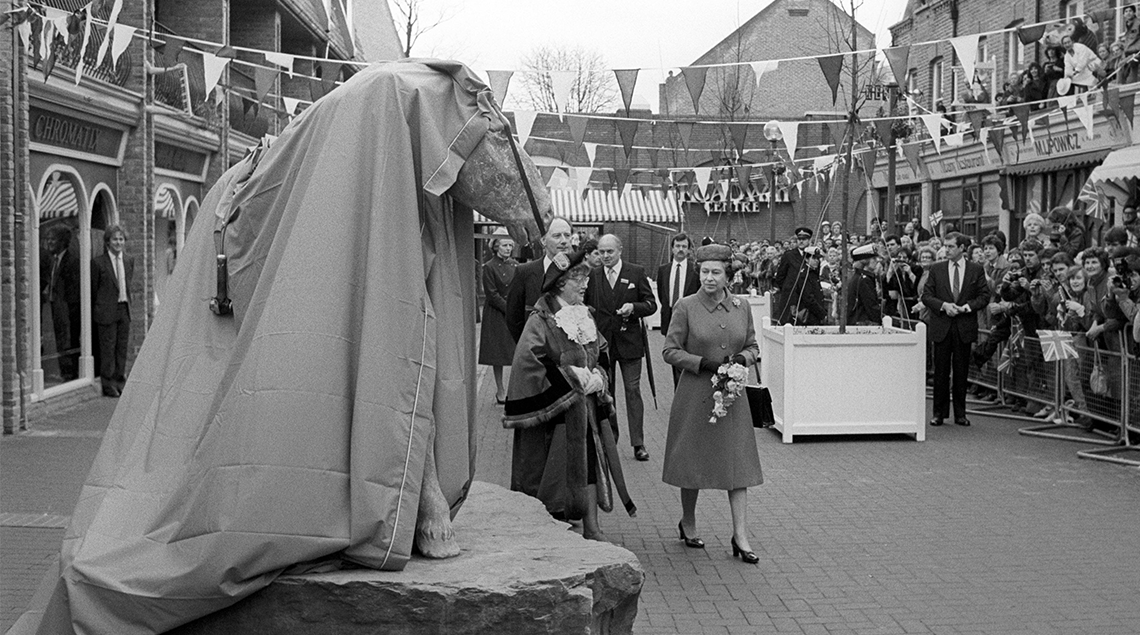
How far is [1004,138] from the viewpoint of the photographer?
22.3 metres

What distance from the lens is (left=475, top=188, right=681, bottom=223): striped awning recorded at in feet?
121

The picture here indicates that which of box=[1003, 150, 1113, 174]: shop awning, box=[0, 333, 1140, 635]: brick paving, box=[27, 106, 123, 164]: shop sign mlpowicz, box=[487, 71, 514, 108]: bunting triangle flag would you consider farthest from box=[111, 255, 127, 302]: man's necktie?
box=[1003, 150, 1113, 174]: shop awning

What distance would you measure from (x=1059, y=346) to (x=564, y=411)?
689cm

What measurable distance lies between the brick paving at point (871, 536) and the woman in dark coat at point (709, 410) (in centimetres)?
41

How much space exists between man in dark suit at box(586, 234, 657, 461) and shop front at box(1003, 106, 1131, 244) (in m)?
9.48

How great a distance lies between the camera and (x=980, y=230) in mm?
25047

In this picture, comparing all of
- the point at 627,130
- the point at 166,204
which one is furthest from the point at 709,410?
the point at 166,204

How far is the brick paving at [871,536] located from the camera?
619cm

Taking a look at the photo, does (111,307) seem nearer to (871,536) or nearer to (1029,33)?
(871,536)

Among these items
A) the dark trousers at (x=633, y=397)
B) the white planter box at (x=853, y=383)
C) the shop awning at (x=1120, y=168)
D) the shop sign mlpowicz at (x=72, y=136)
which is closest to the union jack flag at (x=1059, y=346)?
the white planter box at (x=853, y=383)

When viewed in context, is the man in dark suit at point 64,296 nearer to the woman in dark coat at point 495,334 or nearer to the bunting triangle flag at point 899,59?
the woman in dark coat at point 495,334

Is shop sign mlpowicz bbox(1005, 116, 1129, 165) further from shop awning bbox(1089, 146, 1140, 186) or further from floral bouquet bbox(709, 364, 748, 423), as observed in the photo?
floral bouquet bbox(709, 364, 748, 423)

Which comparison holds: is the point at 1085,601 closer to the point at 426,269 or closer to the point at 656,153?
the point at 426,269

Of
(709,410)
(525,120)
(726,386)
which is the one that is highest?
(525,120)
